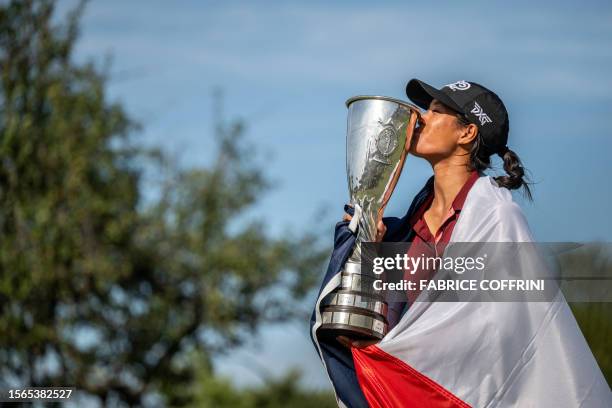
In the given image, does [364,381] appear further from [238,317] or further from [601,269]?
[238,317]

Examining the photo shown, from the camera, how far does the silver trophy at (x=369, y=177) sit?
3.05 m

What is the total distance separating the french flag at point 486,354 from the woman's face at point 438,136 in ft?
1.06

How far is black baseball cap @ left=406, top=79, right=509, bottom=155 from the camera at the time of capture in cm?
326

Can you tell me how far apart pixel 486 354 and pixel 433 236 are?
592 mm

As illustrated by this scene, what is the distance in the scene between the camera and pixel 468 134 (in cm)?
329

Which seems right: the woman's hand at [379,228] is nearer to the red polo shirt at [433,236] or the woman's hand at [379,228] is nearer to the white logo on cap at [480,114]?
the red polo shirt at [433,236]

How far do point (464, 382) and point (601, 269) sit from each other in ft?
5.37

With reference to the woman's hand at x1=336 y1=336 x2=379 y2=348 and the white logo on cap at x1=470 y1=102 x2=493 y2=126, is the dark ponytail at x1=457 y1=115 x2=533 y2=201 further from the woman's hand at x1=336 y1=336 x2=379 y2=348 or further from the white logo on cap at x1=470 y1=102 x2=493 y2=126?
the woman's hand at x1=336 y1=336 x2=379 y2=348

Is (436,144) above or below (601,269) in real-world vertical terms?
above

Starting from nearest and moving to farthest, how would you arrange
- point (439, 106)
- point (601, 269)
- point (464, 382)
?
point (464, 382)
point (439, 106)
point (601, 269)

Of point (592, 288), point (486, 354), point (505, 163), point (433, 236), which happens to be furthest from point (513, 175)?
point (592, 288)

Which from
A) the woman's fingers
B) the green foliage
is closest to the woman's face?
the woman's fingers

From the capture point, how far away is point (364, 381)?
3021mm

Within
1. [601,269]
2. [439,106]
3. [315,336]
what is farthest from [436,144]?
[601,269]
